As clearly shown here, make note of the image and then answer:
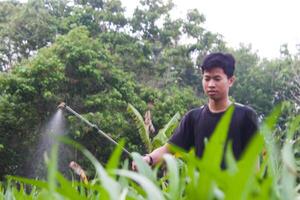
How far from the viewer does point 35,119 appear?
11.7 m

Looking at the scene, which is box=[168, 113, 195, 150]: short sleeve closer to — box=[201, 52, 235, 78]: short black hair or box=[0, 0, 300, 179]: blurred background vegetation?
box=[201, 52, 235, 78]: short black hair

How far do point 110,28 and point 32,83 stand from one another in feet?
19.4

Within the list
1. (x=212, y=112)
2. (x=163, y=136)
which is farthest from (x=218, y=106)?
(x=163, y=136)

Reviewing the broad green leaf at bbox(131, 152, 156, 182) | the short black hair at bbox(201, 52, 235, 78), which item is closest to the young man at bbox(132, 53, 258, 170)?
the short black hair at bbox(201, 52, 235, 78)

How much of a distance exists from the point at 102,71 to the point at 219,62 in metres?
10.8

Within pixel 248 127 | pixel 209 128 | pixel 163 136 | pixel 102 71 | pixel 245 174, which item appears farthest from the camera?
pixel 102 71

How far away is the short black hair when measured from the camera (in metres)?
1.95

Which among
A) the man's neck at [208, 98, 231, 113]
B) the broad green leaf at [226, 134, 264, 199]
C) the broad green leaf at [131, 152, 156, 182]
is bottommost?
the man's neck at [208, 98, 231, 113]

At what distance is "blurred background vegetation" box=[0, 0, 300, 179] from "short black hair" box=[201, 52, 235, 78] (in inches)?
298

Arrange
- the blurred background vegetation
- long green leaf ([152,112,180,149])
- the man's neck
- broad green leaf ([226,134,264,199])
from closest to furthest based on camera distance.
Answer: broad green leaf ([226,134,264,199])
the man's neck
long green leaf ([152,112,180,149])
the blurred background vegetation

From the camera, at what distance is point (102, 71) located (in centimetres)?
1267

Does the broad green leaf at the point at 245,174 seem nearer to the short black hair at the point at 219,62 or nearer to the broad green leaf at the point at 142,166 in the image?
the broad green leaf at the point at 142,166

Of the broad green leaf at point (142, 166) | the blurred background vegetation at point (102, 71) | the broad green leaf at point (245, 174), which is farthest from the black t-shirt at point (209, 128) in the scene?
the blurred background vegetation at point (102, 71)

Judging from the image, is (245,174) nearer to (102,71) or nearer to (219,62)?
(219,62)
